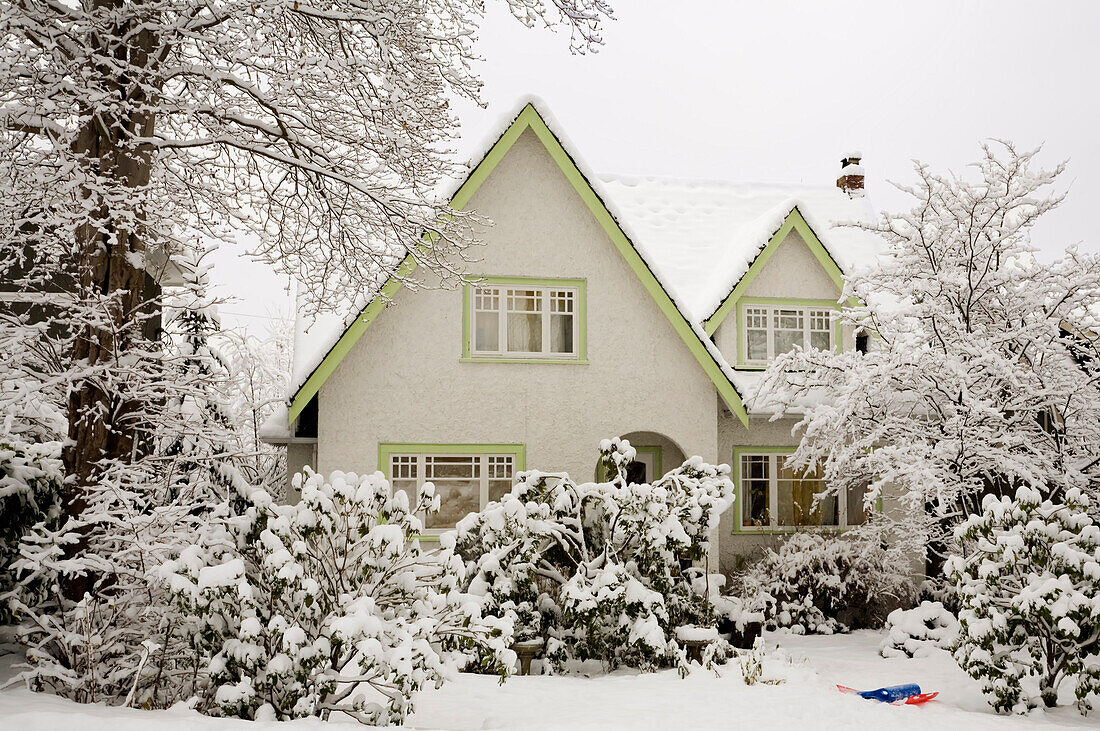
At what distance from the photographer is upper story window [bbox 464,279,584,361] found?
15.5 m

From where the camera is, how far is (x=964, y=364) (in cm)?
1388

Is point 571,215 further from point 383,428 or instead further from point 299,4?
point 299,4

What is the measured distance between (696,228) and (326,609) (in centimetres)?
1433

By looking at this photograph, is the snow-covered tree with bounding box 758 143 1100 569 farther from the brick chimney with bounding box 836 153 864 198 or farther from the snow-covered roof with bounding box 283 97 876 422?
the brick chimney with bounding box 836 153 864 198

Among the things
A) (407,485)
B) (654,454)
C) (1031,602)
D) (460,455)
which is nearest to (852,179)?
(654,454)

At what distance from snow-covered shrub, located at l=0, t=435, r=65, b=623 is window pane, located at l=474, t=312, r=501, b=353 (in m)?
7.50

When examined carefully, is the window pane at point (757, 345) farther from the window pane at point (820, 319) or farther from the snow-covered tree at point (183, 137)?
the snow-covered tree at point (183, 137)

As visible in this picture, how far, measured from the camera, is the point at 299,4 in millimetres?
8516

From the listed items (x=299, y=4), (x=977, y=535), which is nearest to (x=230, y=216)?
(x=299, y=4)

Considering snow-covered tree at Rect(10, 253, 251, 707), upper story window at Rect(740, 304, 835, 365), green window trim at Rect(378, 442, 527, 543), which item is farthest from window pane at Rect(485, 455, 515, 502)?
snow-covered tree at Rect(10, 253, 251, 707)

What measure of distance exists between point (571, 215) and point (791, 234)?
4.67 metres

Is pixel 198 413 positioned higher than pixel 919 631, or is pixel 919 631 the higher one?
pixel 198 413

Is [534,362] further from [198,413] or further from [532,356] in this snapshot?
[198,413]

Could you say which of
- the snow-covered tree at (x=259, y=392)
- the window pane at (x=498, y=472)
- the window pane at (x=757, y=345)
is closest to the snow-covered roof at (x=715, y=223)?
the window pane at (x=757, y=345)
